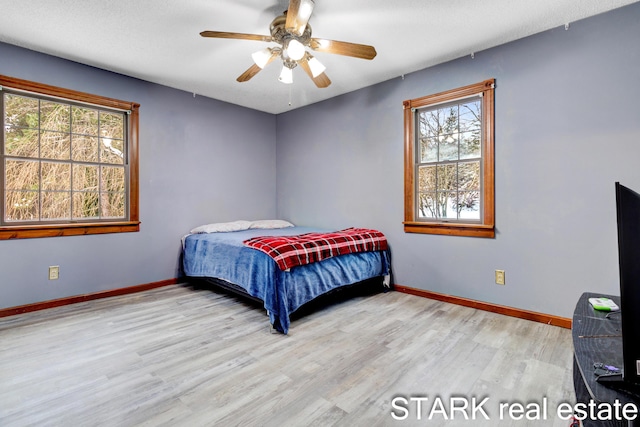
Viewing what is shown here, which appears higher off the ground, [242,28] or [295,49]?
[242,28]

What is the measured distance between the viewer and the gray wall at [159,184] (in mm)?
3053

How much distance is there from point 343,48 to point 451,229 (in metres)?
2.08

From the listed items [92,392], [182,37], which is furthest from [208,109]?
[92,392]

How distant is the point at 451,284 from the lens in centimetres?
330

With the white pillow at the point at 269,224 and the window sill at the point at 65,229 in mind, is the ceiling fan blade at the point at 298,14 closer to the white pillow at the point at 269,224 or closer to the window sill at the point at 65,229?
the white pillow at the point at 269,224

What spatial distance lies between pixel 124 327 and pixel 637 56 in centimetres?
463

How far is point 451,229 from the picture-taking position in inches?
129

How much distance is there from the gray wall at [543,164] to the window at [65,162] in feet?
10.1

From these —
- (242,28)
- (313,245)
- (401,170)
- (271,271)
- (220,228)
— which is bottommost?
(271,271)

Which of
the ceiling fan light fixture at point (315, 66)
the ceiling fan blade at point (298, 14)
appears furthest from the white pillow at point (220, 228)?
the ceiling fan blade at point (298, 14)

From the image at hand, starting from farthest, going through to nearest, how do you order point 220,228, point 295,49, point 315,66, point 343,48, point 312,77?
1. point 220,228
2. point 312,77
3. point 315,66
4. point 343,48
5. point 295,49

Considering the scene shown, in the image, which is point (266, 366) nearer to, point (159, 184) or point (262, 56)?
point (262, 56)

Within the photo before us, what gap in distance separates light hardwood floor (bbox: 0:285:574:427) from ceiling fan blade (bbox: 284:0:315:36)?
230 centimetres

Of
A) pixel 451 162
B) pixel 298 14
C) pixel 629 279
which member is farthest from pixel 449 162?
pixel 629 279
